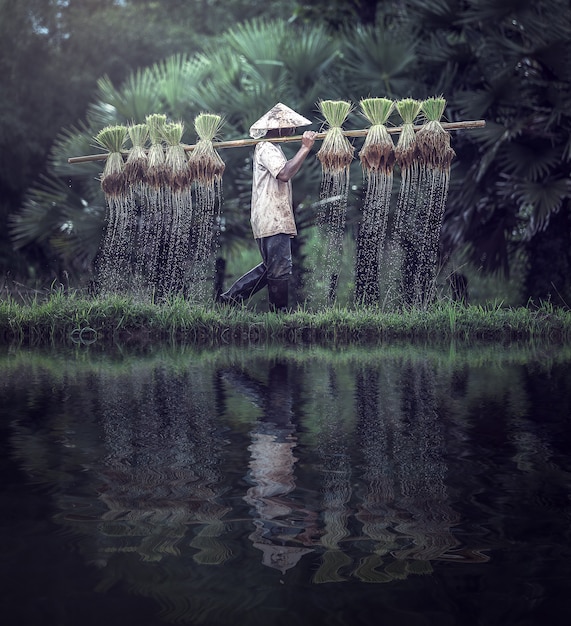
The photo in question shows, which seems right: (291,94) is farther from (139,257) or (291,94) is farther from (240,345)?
(240,345)

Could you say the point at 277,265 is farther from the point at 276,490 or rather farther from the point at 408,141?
the point at 276,490

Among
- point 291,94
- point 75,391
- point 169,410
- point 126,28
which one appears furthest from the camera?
point 126,28

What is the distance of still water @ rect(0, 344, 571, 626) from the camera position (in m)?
2.69

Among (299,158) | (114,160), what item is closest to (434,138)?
(299,158)

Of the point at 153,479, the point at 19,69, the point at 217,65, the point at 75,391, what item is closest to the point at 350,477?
the point at 153,479

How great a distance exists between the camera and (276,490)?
373cm

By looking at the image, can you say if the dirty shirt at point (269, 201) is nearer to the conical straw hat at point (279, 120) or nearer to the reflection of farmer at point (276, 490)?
the conical straw hat at point (279, 120)

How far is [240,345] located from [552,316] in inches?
114

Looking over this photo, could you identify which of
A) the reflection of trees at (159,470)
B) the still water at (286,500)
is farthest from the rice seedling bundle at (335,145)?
the reflection of trees at (159,470)

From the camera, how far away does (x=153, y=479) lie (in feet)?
12.9

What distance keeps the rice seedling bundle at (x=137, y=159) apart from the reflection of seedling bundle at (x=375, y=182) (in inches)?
83.3

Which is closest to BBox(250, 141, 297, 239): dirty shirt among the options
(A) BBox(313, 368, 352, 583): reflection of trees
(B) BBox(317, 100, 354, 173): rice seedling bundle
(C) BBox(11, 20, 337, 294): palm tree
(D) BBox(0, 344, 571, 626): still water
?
(B) BBox(317, 100, 354, 173): rice seedling bundle

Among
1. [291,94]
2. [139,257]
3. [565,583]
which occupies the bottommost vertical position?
[565,583]

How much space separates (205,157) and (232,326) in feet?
5.45
